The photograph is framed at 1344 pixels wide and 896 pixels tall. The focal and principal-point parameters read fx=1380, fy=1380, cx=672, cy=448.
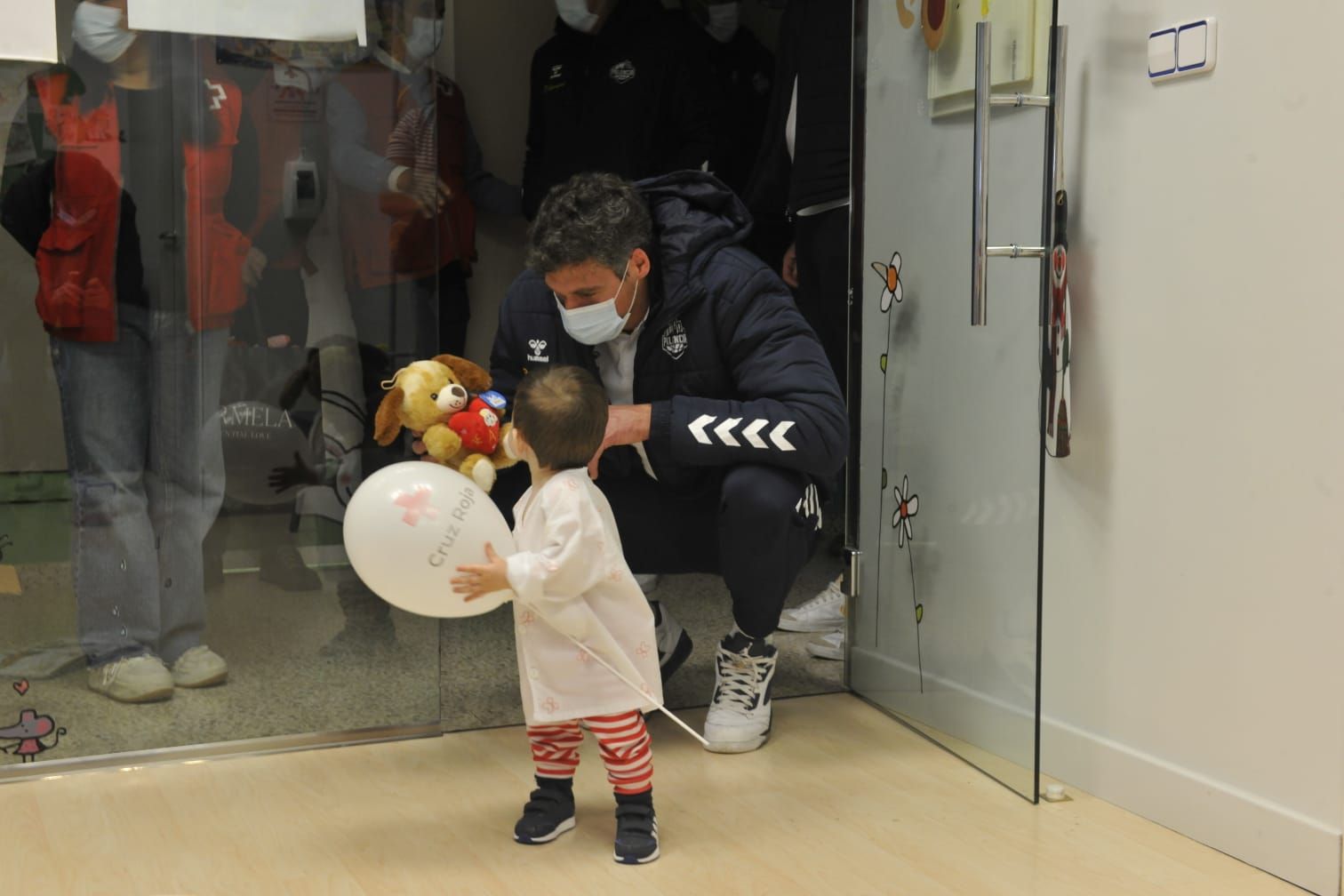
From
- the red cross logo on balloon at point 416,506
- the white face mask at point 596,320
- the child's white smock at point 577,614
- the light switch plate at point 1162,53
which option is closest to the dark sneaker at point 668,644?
the white face mask at point 596,320

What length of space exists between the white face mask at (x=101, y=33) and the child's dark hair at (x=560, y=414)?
90 cm

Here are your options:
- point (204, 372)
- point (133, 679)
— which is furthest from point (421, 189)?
point (133, 679)

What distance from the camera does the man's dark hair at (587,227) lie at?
218 cm

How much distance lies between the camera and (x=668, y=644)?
2.59 m

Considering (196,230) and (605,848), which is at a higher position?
(196,230)

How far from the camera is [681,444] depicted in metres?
2.22

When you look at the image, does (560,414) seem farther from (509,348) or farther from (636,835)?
(509,348)

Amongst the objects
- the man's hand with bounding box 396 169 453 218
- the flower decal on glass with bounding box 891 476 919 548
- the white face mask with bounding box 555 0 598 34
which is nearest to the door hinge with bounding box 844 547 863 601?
the flower decal on glass with bounding box 891 476 919 548

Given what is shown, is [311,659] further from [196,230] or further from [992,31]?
[992,31]

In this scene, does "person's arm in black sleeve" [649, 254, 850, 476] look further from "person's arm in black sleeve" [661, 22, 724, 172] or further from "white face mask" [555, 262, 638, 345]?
"person's arm in black sleeve" [661, 22, 724, 172]

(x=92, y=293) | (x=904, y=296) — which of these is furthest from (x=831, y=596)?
(x=92, y=293)

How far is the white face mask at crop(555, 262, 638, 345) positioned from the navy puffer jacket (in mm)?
106

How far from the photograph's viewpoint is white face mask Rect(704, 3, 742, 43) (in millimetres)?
3854

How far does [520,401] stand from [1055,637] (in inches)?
37.7
